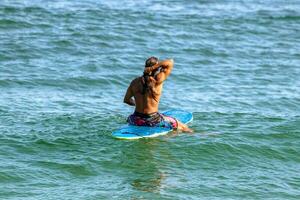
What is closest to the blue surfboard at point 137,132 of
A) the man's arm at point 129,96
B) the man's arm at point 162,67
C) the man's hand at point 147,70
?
the man's arm at point 129,96

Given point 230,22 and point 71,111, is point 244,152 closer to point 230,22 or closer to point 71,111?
point 71,111

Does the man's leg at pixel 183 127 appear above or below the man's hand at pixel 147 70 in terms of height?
below

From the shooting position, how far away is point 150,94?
1317 cm

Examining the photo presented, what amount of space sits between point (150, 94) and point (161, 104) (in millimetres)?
3640

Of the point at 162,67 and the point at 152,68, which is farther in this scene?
the point at 162,67

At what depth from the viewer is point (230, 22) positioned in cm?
2691

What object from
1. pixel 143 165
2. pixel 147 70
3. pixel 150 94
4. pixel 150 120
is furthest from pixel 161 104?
pixel 143 165

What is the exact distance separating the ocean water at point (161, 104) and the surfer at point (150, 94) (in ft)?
1.21

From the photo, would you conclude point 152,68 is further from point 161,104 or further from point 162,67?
point 161,104

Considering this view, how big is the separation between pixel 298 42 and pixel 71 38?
25.0 feet

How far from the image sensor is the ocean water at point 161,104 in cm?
1164

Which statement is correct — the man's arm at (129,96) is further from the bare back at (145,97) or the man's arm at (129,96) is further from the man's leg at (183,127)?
the man's leg at (183,127)

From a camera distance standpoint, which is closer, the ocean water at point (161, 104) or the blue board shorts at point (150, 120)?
the ocean water at point (161, 104)

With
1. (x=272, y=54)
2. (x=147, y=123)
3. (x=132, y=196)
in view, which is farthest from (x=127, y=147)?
(x=272, y=54)
